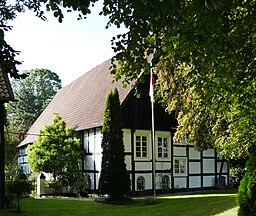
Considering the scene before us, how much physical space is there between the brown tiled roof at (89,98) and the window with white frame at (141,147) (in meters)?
2.39

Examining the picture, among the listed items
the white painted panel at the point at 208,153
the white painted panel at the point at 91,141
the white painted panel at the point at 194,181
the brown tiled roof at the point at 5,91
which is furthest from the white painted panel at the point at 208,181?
the brown tiled roof at the point at 5,91

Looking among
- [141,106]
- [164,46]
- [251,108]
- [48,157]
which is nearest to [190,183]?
[141,106]

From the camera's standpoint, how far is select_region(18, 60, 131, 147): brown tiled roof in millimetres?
21719

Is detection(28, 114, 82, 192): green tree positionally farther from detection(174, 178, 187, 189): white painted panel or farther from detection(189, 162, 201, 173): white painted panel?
detection(189, 162, 201, 173): white painted panel

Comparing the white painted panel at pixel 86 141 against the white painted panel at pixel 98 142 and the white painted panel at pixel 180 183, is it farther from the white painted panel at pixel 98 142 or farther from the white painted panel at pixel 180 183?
the white painted panel at pixel 180 183

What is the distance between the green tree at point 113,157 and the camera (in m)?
17.1

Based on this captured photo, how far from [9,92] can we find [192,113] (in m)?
6.27

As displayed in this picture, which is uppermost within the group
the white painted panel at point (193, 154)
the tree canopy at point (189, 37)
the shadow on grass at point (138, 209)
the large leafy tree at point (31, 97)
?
the large leafy tree at point (31, 97)

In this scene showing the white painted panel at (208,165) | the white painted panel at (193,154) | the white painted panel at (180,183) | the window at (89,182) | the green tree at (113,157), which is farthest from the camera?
the white painted panel at (208,165)

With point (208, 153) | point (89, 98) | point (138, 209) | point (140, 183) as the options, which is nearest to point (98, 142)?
point (140, 183)

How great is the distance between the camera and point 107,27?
16.1ft

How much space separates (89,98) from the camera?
81.7 ft

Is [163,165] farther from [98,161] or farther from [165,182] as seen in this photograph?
[98,161]

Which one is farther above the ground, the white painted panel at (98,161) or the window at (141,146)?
the window at (141,146)
